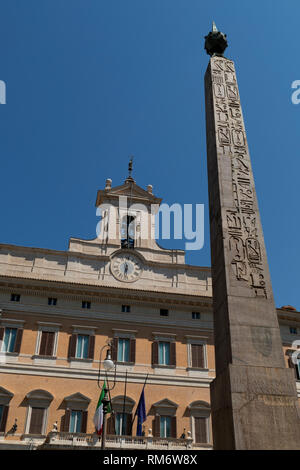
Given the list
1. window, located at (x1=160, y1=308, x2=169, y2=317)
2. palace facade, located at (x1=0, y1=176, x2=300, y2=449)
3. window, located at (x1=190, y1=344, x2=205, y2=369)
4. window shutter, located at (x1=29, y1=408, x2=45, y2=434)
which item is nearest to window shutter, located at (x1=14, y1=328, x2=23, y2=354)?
palace facade, located at (x1=0, y1=176, x2=300, y2=449)

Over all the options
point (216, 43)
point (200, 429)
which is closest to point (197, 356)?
point (200, 429)

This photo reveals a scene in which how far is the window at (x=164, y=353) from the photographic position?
22688 millimetres

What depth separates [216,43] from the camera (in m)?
12.5

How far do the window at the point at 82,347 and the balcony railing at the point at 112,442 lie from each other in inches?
159

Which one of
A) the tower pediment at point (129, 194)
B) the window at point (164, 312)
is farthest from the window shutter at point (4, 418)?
the tower pediment at point (129, 194)

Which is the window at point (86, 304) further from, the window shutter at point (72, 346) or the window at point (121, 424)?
the window at point (121, 424)

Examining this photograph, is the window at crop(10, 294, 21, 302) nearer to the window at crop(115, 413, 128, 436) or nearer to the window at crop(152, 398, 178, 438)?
the window at crop(115, 413, 128, 436)

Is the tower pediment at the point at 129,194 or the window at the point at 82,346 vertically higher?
the tower pediment at the point at 129,194

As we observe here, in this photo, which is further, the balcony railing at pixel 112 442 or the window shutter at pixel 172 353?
the window shutter at pixel 172 353

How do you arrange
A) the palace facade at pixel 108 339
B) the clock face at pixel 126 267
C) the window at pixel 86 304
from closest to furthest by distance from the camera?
the palace facade at pixel 108 339, the window at pixel 86 304, the clock face at pixel 126 267

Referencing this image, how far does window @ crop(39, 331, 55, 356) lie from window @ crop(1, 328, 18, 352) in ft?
4.38

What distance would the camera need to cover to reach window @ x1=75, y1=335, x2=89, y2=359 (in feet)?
72.3

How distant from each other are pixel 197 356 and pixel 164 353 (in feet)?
5.74
